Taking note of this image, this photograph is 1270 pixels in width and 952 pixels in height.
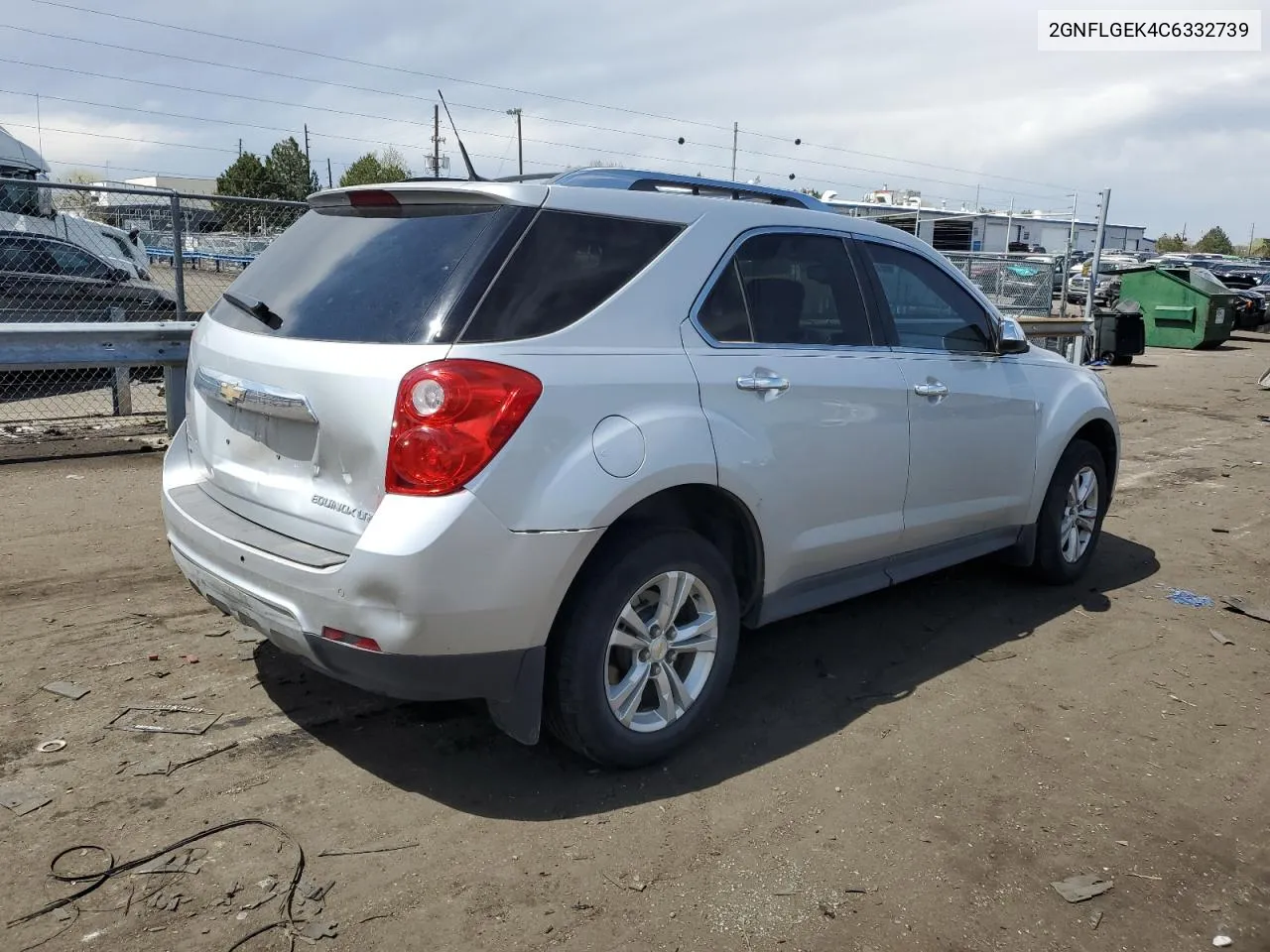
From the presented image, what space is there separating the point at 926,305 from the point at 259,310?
284cm

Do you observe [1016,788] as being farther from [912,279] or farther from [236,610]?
[236,610]

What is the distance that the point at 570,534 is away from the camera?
306 cm

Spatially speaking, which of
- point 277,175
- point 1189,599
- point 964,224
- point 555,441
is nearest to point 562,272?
point 555,441

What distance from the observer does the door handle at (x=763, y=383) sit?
3.62 metres

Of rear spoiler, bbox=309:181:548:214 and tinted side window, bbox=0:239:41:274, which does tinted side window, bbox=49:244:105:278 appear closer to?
tinted side window, bbox=0:239:41:274

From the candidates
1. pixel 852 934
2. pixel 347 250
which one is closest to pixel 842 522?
pixel 852 934

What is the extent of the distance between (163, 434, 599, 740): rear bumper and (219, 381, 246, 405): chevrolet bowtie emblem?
0.50 metres

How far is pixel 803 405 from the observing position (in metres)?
3.82

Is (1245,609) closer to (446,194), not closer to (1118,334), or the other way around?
(446,194)

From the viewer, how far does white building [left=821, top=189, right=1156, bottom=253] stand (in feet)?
69.3

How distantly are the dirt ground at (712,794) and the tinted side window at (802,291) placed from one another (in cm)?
142

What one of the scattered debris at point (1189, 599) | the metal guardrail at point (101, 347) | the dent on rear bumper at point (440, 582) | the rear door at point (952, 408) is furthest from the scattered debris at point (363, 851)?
the metal guardrail at point (101, 347)

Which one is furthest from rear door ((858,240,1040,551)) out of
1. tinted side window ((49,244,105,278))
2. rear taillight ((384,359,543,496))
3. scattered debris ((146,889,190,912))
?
tinted side window ((49,244,105,278))

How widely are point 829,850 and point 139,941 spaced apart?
→ 1.87m
